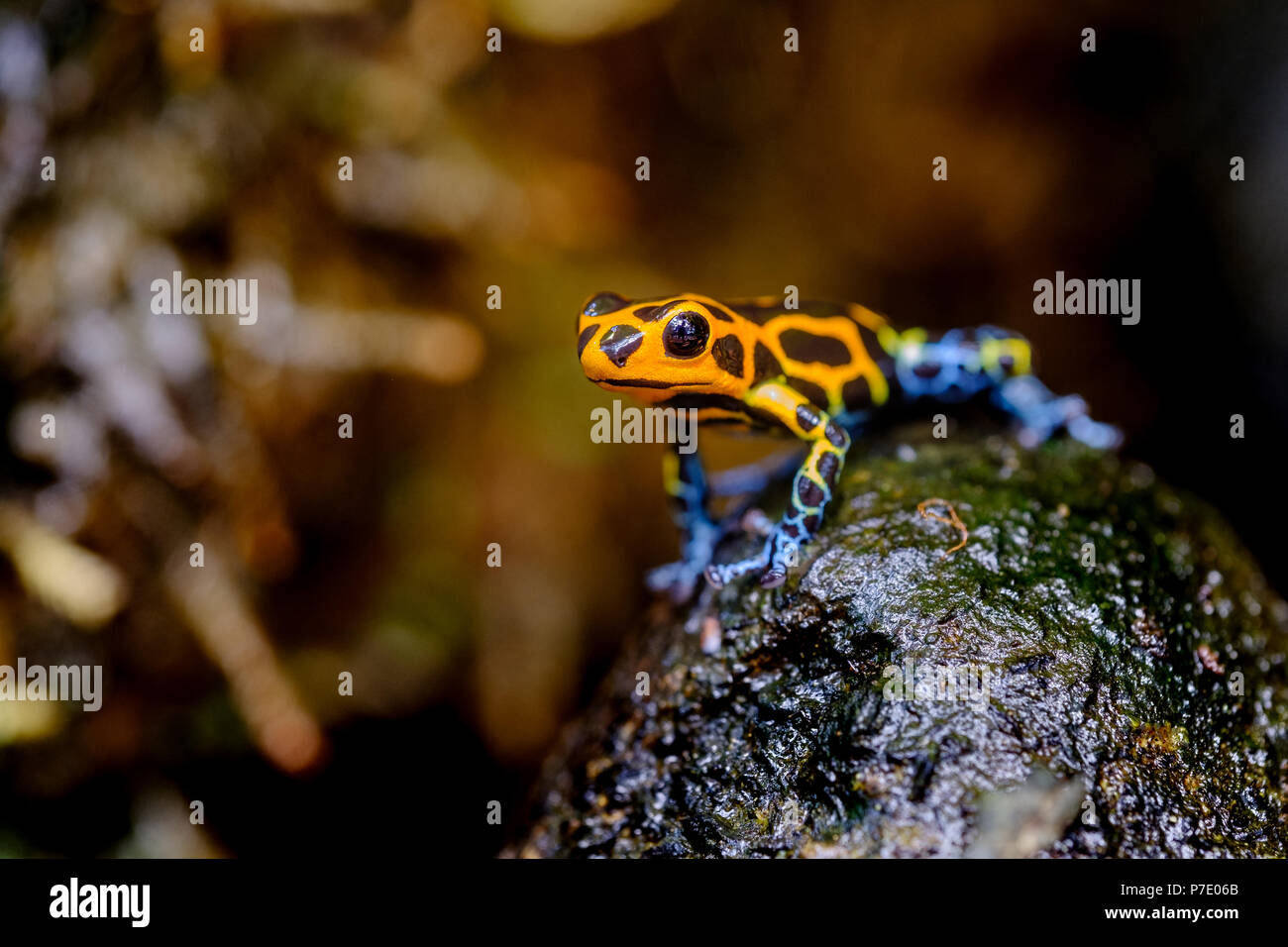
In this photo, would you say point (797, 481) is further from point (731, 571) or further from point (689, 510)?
point (689, 510)

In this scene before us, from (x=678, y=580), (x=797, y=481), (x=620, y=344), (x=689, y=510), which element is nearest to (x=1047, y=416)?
(x=797, y=481)

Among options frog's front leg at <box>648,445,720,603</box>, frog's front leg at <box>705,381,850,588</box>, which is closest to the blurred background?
frog's front leg at <box>648,445,720,603</box>

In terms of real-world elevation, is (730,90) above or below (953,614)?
Answer: above

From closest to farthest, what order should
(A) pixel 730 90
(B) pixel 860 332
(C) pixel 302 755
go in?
(B) pixel 860 332
(C) pixel 302 755
(A) pixel 730 90

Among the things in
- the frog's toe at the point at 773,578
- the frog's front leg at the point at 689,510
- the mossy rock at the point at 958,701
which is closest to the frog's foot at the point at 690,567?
the frog's front leg at the point at 689,510

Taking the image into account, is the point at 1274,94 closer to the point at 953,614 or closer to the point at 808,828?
the point at 953,614

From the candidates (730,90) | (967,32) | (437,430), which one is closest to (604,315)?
(437,430)

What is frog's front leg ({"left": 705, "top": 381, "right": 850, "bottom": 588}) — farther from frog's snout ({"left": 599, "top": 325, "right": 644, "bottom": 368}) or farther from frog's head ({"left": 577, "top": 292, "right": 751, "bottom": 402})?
frog's snout ({"left": 599, "top": 325, "right": 644, "bottom": 368})
